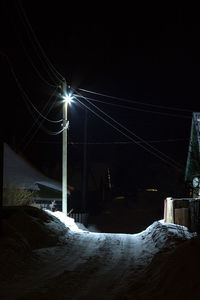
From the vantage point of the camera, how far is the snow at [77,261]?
18.6 ft

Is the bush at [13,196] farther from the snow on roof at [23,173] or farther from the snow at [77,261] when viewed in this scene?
the snow on roof at [23,173]

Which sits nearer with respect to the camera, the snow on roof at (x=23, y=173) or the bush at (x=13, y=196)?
the bush at (x=13, y=196)

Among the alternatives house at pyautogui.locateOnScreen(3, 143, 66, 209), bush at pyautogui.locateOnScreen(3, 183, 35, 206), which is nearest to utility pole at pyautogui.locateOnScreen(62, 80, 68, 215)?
bush at pyautogui.locateOnScreen(3, 183, 35, 206)

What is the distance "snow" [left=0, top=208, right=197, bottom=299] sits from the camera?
566cm

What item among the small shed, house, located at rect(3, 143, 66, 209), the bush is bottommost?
the small shed

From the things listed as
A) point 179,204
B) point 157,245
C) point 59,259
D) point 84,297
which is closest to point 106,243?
point 157,245

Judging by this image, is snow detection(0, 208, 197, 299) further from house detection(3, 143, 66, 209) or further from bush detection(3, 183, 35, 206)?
house detection(3, 143, 66, 209)

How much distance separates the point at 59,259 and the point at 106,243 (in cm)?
Answer: 294

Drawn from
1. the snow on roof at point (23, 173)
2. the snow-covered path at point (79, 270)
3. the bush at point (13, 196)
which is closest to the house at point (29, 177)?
the snow on roof at point (23, 173)

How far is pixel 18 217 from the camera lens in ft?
37.3

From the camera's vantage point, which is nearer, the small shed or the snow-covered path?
the snow-covered path

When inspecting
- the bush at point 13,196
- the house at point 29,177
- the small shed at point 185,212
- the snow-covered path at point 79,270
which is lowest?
the snow-covered path at point 79,270

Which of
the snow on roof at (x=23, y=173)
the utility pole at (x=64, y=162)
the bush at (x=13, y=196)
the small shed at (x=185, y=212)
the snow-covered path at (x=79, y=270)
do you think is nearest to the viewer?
the snow-covered path at (x=79, y=270)

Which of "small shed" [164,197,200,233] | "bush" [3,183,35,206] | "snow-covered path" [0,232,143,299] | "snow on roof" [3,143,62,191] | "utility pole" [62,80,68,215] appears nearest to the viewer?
"snow-covered path" [0,232,143,299]
